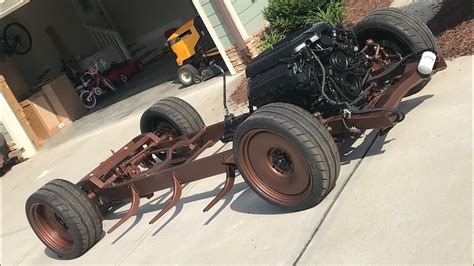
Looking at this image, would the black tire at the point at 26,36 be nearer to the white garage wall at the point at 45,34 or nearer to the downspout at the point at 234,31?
the white garage wall at the point at 45,34

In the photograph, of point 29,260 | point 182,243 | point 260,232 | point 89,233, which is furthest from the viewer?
point 29,260

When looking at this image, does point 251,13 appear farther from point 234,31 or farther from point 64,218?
point 64,218

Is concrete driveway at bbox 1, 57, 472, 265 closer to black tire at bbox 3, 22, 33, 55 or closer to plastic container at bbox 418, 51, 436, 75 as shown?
plastic container at bbox 418, 51, 436, 75

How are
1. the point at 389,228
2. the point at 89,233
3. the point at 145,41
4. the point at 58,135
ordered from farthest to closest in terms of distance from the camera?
1. the point at 145,41
2. the point at 58,135
3. the point at 89,233
4. the point at 389,228

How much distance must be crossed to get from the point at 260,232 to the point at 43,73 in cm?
1319

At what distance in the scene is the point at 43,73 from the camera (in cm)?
1564

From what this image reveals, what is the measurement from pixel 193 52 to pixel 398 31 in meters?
6.20

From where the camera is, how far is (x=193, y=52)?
412 inches

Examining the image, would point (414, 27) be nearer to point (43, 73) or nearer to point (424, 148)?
point (424, 148)

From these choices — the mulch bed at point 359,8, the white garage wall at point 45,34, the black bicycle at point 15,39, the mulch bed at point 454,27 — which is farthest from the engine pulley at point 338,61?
the white garage wall at point 45,34

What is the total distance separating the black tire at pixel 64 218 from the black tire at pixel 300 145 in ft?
6.18

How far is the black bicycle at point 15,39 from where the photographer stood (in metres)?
14.5

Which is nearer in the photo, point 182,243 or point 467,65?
point 182,243

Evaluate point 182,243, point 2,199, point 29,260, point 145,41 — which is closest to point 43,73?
point 145,41
